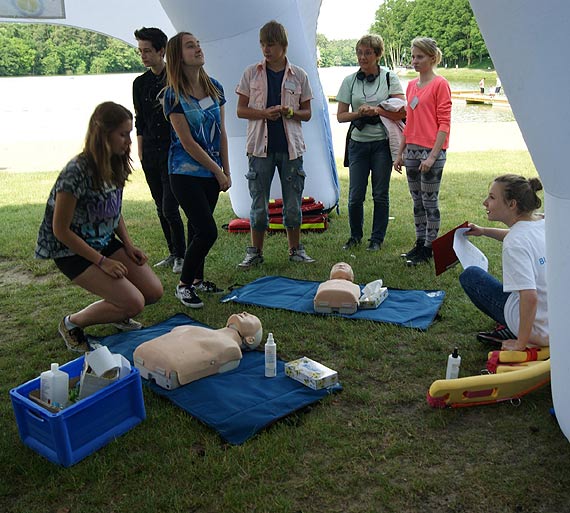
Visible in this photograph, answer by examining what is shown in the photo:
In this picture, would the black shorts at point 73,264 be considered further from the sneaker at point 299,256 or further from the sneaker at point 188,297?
the sneaker at point 299,256

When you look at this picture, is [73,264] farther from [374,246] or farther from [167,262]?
[374,246]

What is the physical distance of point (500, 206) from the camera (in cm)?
298

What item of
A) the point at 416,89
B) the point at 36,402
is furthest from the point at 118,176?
the point at 416,89

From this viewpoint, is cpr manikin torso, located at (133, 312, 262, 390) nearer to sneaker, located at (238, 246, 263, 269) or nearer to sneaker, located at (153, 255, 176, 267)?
sneaker, located at (238, 246, 263, 269)

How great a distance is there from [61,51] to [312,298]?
30010mm

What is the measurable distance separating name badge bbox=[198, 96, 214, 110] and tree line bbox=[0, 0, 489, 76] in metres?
8.18

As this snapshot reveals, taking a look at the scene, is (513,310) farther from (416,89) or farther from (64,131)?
(64,131)

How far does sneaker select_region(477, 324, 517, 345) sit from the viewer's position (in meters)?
3.23

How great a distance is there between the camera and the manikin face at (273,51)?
14.8ft

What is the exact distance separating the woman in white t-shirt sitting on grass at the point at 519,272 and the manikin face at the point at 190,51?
6.65ft

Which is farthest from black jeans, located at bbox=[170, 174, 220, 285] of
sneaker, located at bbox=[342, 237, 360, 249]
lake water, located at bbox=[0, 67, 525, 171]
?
lake water, located at bbox=[0, 67, 525, 171]

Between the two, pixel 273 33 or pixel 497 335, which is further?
pixel 273 33

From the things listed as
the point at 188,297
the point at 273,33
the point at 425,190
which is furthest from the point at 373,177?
the point at 188,297

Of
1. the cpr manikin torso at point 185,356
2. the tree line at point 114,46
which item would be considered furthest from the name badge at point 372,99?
the tree line at point 114,46
